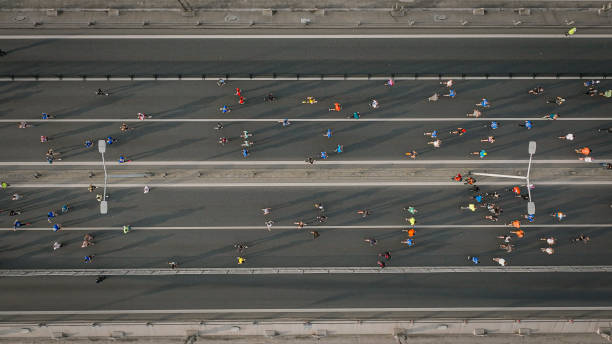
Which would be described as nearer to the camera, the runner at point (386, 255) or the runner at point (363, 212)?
the runner at point (386, 255)

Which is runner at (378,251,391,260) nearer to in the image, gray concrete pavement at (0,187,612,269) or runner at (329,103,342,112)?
gray concrete pavement at (0,187,612,269)

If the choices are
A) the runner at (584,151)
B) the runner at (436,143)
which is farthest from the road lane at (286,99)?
the runner at (584,151)

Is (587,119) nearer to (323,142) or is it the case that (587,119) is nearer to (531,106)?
(531,106)

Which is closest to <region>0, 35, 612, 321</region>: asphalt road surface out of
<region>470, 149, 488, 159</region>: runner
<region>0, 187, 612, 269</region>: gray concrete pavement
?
<region>0, 187, 612, 269</region>: gray concrete pavement

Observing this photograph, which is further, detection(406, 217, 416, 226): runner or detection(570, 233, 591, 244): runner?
detection(570, 233, 591, 244): runner

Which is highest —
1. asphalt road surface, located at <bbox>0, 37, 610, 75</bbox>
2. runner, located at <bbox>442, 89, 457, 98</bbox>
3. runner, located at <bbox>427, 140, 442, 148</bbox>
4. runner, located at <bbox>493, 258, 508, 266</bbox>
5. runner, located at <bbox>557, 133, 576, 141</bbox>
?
asphalt road surface, located at <bbox>0, 37, 610, 75</bbox>

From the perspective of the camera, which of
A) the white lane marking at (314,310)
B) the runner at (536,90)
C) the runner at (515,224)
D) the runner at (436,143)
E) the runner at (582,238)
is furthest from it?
the runner at (582,238)

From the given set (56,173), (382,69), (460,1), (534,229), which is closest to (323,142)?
(382,69)

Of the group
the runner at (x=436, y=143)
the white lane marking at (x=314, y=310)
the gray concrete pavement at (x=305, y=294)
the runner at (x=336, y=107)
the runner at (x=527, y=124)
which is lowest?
the white lane marking at (x=314, y=310)

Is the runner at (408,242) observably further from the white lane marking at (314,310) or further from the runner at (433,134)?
the runner at (433,134)
